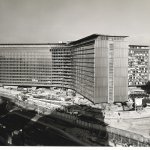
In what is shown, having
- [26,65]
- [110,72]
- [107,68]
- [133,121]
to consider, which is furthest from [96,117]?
[26,65]

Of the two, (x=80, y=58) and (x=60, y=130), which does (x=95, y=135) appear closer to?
(x=60, y=130)

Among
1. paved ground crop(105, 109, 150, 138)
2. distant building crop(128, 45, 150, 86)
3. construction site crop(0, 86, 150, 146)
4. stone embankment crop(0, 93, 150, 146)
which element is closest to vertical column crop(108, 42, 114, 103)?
construction site crop(0, 86, 150, 146)

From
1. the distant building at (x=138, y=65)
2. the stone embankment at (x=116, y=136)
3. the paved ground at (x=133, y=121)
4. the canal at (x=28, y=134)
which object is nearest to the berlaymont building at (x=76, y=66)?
the paved ground at (x=133, y=121)

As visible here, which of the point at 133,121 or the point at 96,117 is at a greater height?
the point at 96,117

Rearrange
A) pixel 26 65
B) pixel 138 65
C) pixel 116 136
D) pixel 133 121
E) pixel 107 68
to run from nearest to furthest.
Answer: pixel 116 136 < pixel 133 121 < pixel 107 68 < pixel 26 65 < pixel 138 65

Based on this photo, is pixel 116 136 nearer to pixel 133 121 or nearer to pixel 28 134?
pixel 133 121

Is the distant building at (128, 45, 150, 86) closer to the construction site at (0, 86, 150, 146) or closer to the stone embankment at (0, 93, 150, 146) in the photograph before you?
the construction site at (0, 86, 150, 146)

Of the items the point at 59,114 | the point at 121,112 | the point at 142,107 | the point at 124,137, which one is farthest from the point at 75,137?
the point at 142,107
